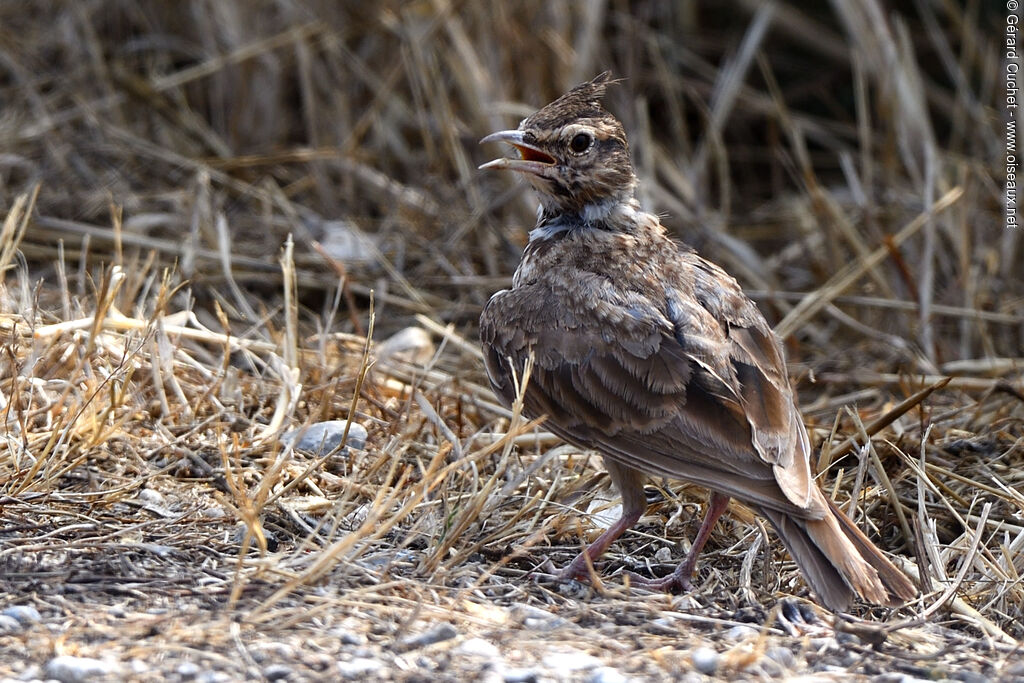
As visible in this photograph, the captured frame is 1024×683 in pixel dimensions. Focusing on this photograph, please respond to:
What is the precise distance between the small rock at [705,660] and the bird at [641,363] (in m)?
0.36

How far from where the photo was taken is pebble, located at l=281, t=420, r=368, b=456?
359cm

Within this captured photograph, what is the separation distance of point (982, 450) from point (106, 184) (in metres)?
4.15

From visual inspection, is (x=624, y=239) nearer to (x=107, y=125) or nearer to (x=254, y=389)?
(x=254, y=389)

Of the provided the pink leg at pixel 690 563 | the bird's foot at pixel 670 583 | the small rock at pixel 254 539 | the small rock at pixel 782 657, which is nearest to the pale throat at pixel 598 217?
the pink leg at pixel 690 563

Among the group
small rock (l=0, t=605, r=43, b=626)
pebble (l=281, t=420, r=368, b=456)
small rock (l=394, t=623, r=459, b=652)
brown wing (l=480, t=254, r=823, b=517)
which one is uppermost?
brown wing (l=480, t=254, r=823, b=517)

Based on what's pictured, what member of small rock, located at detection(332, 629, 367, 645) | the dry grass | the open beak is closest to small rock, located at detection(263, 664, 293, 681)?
the dry grass

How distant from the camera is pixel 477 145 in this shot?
20.3ft

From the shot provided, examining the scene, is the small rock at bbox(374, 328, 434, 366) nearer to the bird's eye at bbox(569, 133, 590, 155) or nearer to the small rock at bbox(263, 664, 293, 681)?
the bird's eye at bbox(569, 133, 590, 155)

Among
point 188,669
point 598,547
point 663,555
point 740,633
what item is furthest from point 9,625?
point 663,555

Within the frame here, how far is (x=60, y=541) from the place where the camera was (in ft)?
9.47

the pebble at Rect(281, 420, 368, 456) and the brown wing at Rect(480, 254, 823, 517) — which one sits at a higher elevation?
the brown wing at Rect(480, 254, 823, 517)

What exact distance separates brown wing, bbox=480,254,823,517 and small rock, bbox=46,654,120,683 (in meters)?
1.29

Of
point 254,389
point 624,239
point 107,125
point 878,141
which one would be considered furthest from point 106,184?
point 878,141

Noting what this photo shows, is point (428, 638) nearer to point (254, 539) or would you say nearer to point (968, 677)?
point (254, 539)
